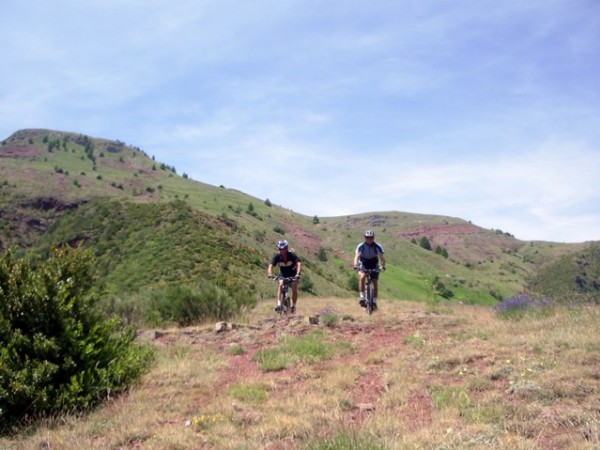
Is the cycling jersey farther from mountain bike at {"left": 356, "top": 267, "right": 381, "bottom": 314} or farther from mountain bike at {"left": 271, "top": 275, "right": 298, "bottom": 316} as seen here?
mountain bike at {"left": 271, "top": 275, "right": 298, "bottom": 316}

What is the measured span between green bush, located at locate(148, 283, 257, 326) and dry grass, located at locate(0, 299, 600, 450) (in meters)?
4.58

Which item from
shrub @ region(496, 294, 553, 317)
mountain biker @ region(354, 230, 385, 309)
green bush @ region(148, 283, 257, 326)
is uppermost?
mountain biker @ region(354, 230, 385, 309)

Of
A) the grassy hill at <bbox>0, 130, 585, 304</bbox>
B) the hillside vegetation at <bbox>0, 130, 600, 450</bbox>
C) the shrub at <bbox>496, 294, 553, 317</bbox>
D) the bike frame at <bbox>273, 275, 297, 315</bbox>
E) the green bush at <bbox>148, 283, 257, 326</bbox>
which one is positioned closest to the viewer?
the hillside vegetation at <bbox>0, 130, 600, 450</bbox>

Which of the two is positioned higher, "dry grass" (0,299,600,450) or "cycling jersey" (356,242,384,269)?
"cycling jersey" (356,242,384,269)

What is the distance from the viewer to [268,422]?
4.61 metres

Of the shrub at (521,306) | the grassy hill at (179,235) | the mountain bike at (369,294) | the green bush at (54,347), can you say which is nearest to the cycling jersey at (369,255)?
the mountain bike at (369,294)

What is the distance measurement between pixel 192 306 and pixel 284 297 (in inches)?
99.7

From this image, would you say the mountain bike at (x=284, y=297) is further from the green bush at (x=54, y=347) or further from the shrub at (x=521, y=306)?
the green bush at (x=54, y=347)

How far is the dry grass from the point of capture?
3.98m

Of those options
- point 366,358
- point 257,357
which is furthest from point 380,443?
point 257,357

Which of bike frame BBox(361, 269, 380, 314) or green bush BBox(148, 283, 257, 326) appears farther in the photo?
green bush BBox(148, 283, 257, 326)

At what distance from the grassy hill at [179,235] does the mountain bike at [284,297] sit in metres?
3.89

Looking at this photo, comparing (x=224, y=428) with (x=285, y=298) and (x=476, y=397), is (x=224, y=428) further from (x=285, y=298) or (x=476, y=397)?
(x=285, y=298)

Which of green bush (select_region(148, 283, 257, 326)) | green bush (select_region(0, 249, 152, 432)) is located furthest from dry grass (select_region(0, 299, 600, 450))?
green bush (select_region(148, 283, 257, 326))
